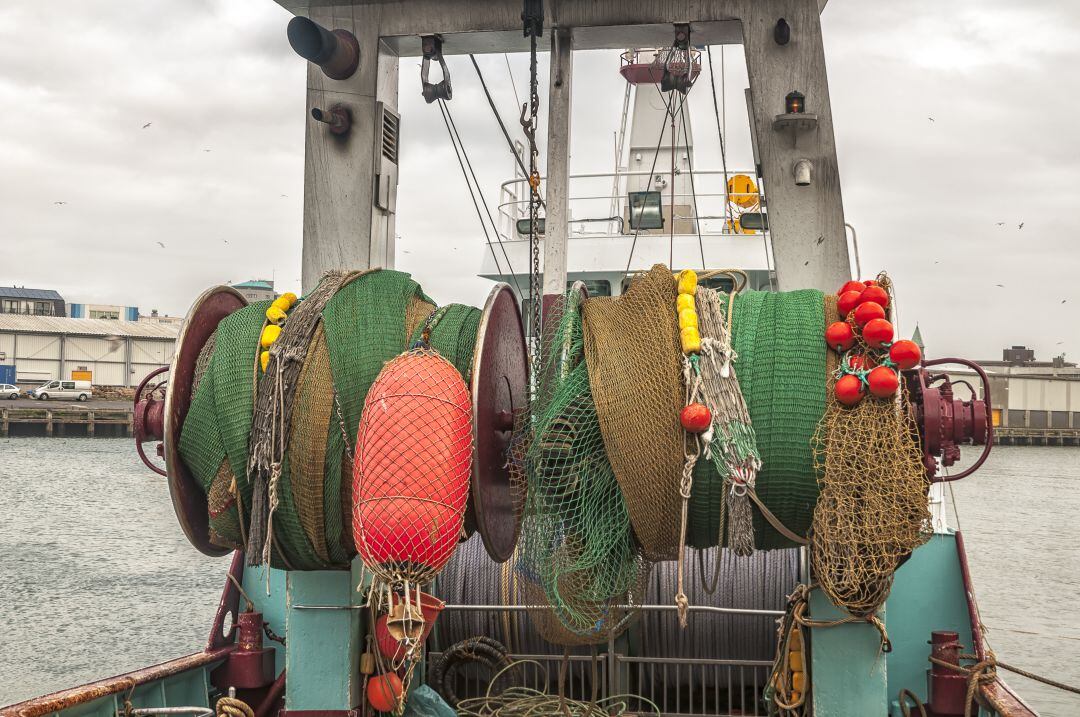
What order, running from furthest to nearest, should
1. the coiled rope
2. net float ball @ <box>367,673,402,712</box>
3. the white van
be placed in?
1. the white van
2. the coiled rope
3. net float ball @ <box>367,673,402,712</box>

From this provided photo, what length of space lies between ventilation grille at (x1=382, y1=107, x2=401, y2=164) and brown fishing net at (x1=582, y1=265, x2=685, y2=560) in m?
3.00

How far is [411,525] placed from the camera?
3703mm

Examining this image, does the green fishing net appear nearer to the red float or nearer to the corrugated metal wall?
the red float

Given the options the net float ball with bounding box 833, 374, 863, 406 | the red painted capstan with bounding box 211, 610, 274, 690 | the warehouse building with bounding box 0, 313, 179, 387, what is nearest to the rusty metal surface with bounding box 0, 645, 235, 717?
the red painted capstan with bounding box 211, 610, 274, 690

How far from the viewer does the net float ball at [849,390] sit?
12.5 feet

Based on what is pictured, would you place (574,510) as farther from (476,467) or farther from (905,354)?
(905,354)

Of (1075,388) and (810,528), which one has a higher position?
(1075,388)

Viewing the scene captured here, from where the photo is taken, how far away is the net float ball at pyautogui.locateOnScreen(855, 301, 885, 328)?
3912 mm

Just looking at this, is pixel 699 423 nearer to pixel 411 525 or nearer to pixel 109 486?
pixel 411 525

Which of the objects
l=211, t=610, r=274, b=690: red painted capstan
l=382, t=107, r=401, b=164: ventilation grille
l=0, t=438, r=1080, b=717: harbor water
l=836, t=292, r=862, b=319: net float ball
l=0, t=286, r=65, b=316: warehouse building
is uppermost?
l=0, t=286, r=65, b=316: warehouse building

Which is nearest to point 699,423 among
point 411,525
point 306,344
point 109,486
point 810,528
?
point 810,528

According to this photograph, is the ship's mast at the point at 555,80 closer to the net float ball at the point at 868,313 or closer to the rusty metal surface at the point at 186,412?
the rusty metal surface at the point at 186,412

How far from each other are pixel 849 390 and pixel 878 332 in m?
0.24

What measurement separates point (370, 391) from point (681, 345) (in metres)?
1.18
